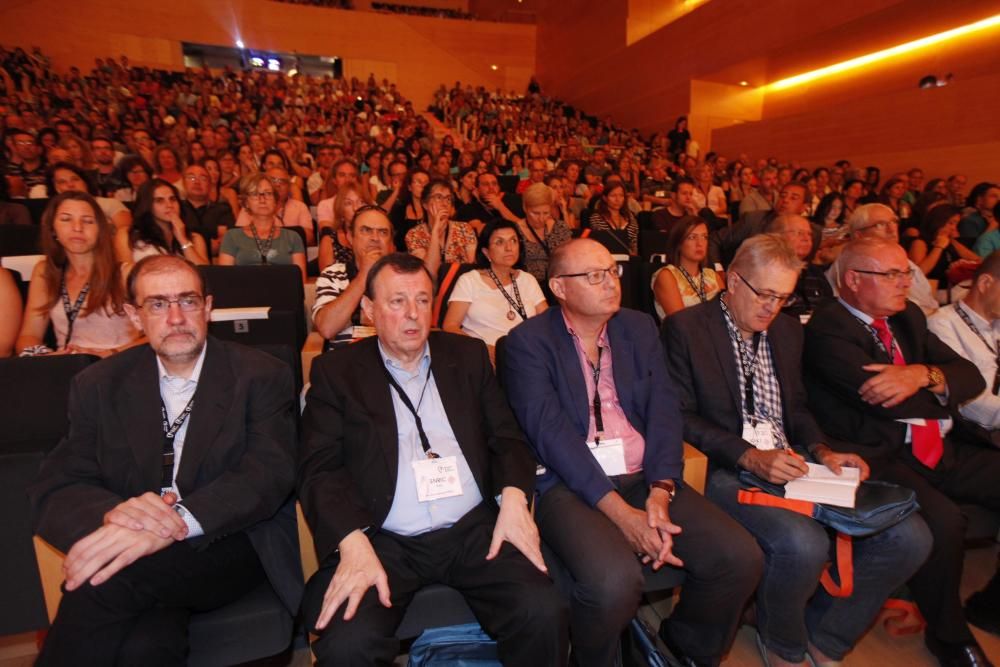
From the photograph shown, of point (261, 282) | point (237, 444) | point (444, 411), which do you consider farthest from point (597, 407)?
point (261, 282)

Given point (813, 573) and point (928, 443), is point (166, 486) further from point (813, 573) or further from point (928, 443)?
point (928, 443)

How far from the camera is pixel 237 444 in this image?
1.52 meters

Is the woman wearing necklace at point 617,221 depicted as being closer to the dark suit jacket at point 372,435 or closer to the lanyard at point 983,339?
the lanyard at point 983,339

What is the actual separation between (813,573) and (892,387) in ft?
2.39

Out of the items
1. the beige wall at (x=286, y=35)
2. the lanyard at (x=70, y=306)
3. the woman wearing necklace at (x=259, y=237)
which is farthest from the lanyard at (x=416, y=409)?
the beige wall at (x=286, y=35)

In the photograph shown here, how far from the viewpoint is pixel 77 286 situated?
237 cm

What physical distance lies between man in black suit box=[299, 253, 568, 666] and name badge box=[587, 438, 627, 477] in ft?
0.82

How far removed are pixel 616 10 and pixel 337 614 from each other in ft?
51.2

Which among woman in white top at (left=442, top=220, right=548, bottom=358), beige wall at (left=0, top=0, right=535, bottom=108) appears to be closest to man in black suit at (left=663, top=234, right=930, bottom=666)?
woman in white top at (left=442, top=220, right=548, bottom=358)

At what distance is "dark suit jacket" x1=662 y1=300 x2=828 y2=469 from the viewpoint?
1.92m

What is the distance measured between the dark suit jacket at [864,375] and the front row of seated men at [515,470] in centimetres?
1

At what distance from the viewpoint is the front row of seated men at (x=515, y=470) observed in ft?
4.40

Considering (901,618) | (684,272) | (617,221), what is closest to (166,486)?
(901,618)

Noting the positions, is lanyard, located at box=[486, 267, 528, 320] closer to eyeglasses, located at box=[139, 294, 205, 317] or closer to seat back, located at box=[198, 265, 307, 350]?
seat back, located at box=[198, 265, 307, 350]
